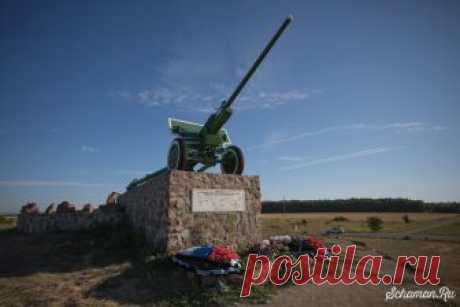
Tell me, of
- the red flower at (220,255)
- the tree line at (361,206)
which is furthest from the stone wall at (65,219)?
the tree line at (361,206)

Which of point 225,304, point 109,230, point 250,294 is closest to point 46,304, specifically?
point 225,304

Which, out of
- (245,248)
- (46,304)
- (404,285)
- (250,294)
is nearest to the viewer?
(46,304)

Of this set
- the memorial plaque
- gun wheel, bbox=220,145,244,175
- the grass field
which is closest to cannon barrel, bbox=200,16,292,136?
gun wheel, bbox=220,145,244,175

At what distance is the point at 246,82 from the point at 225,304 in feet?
22.3

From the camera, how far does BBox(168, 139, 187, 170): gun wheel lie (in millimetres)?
9578

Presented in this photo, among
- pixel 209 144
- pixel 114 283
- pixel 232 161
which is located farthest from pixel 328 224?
pixel 114 283

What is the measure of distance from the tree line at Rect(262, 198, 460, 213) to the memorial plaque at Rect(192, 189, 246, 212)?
4622 cm

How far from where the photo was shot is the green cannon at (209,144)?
32.0 feet

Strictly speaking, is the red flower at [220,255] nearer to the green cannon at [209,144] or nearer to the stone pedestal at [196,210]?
the stone pedestal at [196,210]

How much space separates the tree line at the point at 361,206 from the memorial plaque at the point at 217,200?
152ft

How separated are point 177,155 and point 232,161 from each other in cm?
225

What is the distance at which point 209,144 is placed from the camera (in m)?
10.7

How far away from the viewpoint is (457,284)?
308 inches

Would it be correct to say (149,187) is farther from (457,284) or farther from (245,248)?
(457,284)
